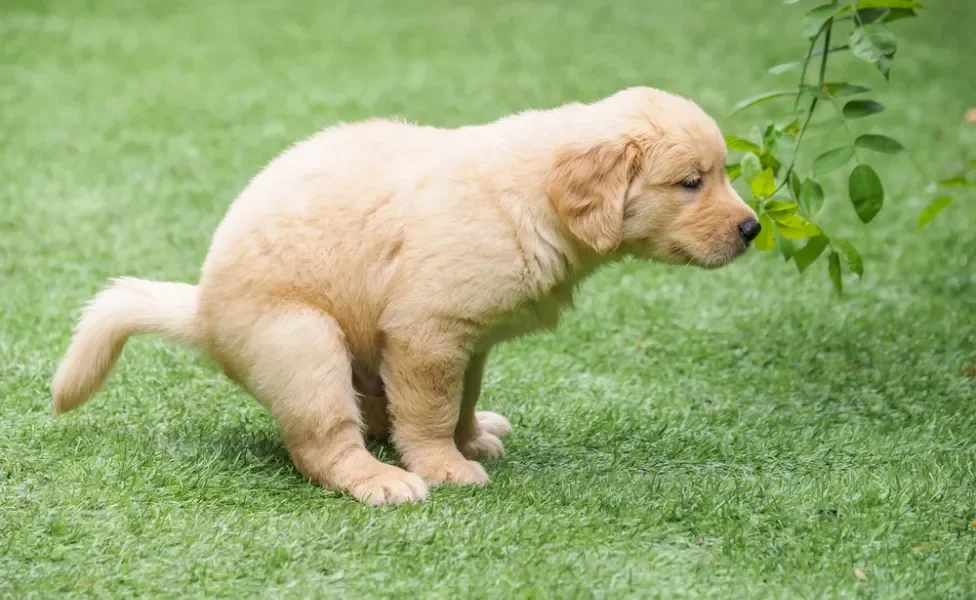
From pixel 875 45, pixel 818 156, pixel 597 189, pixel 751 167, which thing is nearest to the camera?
pixel 597 189

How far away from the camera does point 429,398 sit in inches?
146

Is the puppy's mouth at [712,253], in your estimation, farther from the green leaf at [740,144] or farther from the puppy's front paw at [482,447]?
the puppy's front paw at [482,447]

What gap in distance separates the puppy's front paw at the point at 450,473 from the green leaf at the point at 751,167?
4.59 feet

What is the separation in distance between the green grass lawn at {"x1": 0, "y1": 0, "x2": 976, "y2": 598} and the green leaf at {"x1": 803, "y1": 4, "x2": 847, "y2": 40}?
1.42m

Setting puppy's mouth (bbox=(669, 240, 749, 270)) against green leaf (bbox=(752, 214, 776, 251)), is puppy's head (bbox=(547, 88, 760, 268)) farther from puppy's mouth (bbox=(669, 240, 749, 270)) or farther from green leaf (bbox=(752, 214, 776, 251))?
green leaf (bbox=(752, 214, 776, 251))

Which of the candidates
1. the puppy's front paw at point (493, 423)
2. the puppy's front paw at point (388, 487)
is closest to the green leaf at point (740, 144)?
the puppy's front paw at point (493, 423)

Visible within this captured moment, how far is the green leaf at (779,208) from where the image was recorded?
13.9 feet

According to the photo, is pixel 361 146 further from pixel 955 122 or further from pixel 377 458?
pixel 955 122

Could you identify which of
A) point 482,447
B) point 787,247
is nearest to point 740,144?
point 787,247

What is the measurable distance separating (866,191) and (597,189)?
1.20m

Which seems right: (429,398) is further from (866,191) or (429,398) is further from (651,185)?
(866,191)

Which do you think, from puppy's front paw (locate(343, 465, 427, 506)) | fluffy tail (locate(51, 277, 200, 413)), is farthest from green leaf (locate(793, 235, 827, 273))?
fluffy tail (locate(51, 277, 200, 413))

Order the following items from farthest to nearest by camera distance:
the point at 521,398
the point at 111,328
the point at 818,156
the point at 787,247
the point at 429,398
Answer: the point at 521,398 → the point at 787,247 → the point at 818,156 → the point at 111,328 → the point at 429,398

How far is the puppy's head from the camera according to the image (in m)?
3.59
